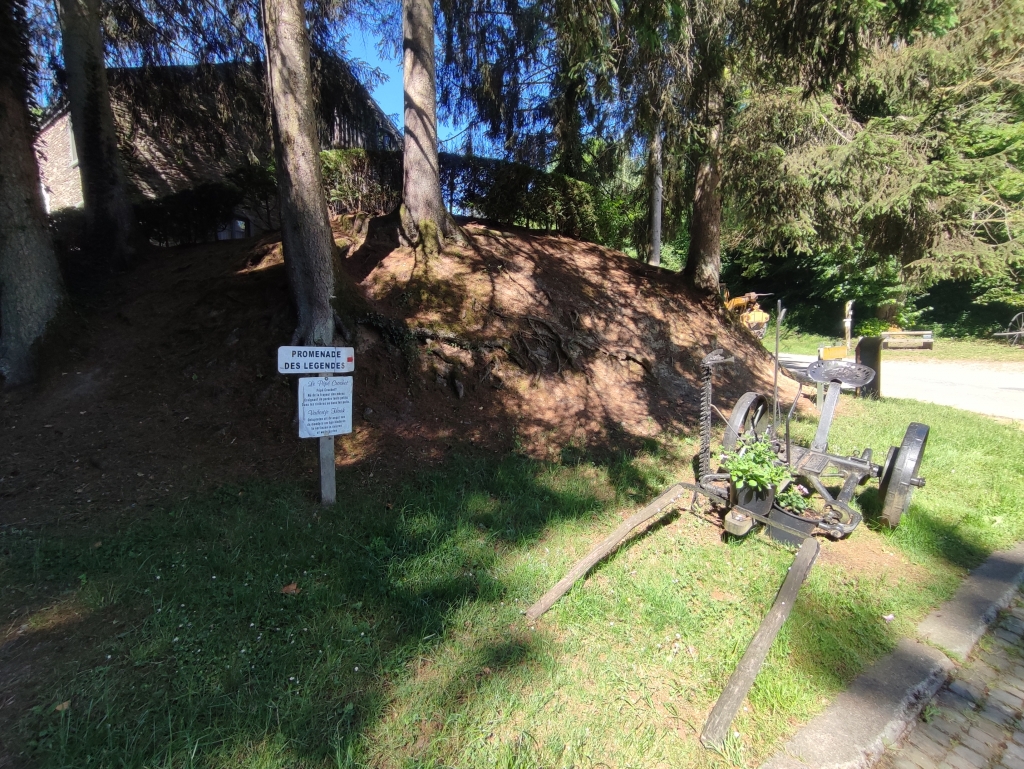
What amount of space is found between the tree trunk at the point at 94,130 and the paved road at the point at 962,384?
422 inches

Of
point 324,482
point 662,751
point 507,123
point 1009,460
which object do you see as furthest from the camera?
point 507,123

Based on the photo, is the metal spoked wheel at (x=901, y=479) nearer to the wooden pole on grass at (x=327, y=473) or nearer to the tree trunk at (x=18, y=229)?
the wooden pole on grass at (x=327, y=473)

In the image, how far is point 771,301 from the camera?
93.6 ft

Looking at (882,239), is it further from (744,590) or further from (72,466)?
(72,466)

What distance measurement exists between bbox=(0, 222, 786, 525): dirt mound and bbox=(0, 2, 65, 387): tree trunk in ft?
1.22

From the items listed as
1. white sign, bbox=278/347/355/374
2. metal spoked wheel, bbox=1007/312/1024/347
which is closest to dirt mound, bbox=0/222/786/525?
white sign, bbox=278/347/355/374

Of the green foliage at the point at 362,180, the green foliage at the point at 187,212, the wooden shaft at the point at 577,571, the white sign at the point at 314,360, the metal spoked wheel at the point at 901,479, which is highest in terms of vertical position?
the green foliage at the point at 362,180

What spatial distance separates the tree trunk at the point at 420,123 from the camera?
7.39 m

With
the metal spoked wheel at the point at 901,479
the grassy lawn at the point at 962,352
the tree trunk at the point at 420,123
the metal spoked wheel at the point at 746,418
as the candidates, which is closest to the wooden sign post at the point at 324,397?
the metal spoked wheel at the point at 746,418

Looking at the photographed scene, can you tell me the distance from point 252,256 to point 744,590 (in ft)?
26.1

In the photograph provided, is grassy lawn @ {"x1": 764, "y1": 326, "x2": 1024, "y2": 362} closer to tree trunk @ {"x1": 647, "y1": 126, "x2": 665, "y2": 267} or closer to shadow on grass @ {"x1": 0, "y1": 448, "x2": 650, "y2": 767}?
tree trunk @ {"x1": 647, "y1": 126, "x2": 665, "y2": 267}

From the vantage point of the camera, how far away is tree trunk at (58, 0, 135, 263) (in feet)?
25.3

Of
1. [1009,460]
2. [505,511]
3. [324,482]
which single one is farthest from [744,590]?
[1009,460]

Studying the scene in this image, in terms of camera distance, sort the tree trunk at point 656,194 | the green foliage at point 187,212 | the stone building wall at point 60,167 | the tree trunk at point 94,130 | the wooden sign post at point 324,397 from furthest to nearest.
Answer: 1. the stone building wall at point 60,167
2. the green foliage at point 187,212
3. the tree trunk at point 656,194
4. the tree trunk at point 94,130
5. the wooden sign post at point 324,397
